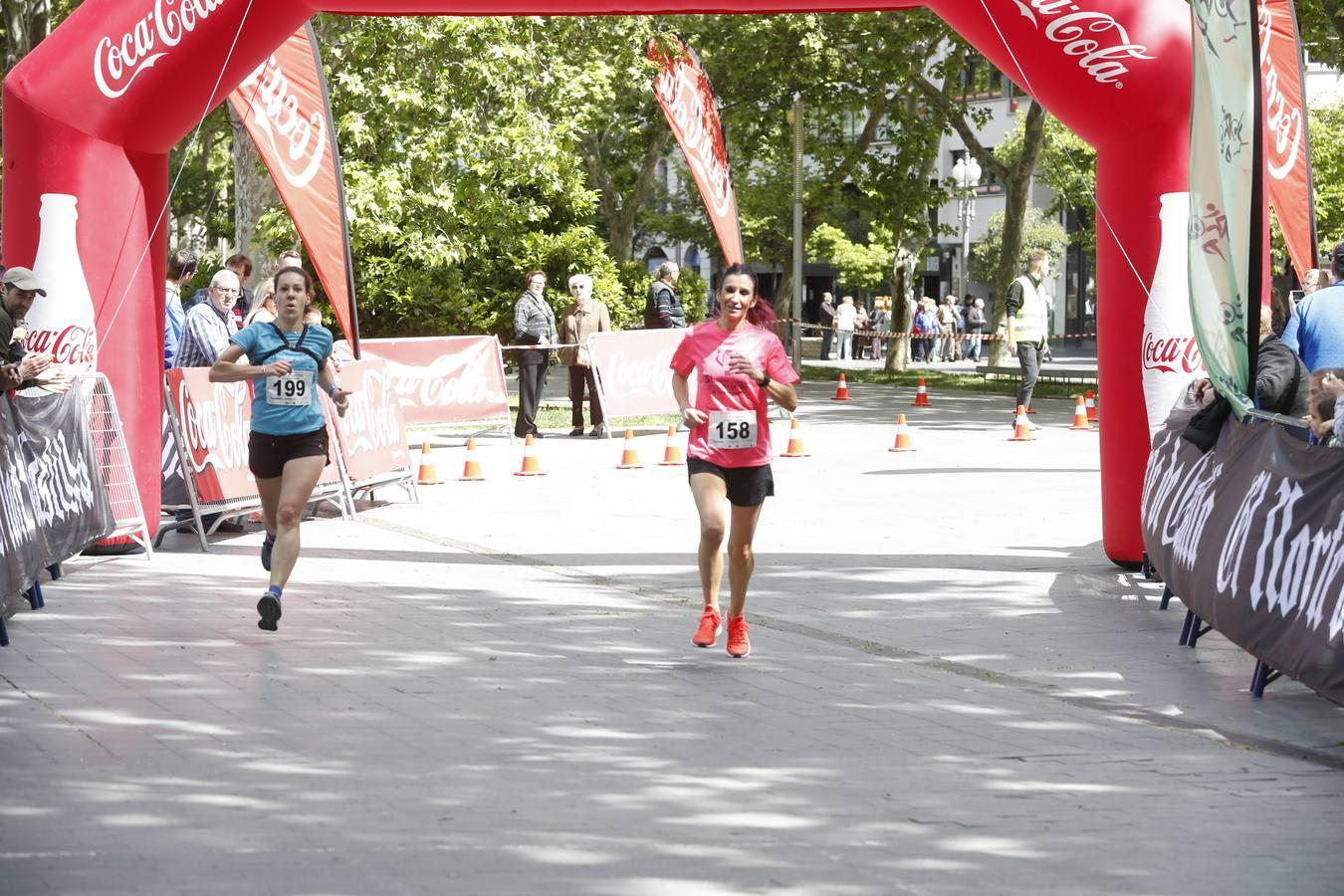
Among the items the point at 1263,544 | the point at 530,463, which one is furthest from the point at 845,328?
the point at 1263,544

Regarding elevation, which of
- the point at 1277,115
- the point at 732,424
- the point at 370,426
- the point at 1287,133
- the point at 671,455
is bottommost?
the point at 671,455

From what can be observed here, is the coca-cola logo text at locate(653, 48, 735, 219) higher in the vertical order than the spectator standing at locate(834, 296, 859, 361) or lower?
higher

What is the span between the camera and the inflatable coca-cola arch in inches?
404

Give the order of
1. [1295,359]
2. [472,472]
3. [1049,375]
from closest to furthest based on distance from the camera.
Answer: [1295,359] → [472,472] → [1049,375]

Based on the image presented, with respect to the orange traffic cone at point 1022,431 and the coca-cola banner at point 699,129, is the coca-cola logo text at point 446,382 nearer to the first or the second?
the coca-cola banner at point 699,129

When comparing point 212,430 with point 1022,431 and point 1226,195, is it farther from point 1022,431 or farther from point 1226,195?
point 1022,431

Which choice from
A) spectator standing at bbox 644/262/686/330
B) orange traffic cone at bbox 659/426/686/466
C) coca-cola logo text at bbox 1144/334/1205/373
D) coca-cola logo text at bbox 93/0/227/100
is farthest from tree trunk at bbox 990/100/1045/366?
coca-cola logo text at bbox 93/0/227/100

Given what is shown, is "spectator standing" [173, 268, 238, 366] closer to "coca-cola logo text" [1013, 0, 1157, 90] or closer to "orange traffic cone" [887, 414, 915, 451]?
"coca-cola logo text" [1013, 0, 1157, 90]

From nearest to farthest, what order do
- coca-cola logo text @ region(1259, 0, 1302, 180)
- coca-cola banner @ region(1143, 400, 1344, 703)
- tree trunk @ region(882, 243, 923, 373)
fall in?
coca-cola banner @ region(1143, 400, 1344, 703) < coca-cola logo text @ region(1259, 0, 1302, 180) < tree trunk @ region(882, 243, 923, 373)

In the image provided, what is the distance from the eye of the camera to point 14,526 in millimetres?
9055

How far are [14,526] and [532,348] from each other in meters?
11.6

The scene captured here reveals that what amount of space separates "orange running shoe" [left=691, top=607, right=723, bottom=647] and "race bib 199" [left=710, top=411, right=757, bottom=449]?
78 centimetres

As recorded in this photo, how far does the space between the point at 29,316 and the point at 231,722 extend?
5.02m

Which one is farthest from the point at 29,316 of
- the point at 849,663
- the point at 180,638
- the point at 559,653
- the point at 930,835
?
the point at 930,835
